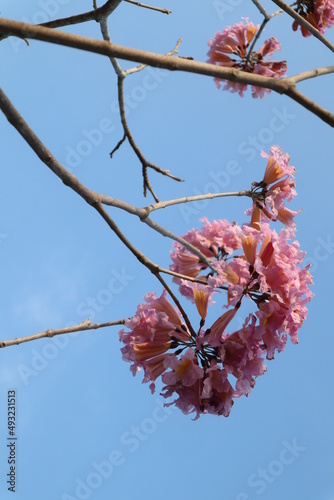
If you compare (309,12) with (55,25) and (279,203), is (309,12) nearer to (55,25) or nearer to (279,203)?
(279,203)

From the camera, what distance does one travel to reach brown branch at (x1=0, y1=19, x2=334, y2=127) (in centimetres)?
168

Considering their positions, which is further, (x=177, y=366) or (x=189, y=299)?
(x=189, y=299)

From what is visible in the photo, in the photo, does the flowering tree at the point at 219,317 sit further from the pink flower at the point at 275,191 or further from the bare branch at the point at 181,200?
the pink flower at the point at 275,191

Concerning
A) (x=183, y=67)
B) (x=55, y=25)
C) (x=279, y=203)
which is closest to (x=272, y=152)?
(x=279, y=203)

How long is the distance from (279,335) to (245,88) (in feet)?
10.2

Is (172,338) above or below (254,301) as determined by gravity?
above

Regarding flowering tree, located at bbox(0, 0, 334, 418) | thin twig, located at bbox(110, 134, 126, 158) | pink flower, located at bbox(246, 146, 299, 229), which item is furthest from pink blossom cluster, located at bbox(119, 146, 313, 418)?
thin twig, located at bbox(110, 134, 126, 158)

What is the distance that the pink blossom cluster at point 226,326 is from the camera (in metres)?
2.32

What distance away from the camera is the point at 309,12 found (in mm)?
4430

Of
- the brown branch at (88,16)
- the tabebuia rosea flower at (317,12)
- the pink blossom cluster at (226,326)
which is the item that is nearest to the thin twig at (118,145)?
the brown branch at (88,16)

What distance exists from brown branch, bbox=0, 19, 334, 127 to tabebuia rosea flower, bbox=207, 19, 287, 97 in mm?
2925

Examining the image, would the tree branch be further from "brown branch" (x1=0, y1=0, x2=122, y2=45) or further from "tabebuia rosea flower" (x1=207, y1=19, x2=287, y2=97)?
"tabebuia rosea flower" (x1=207, y1=19, x2=287, y2=97)

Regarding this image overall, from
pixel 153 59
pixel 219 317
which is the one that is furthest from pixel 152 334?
pixel 153 59

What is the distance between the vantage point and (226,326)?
7.80 feet
